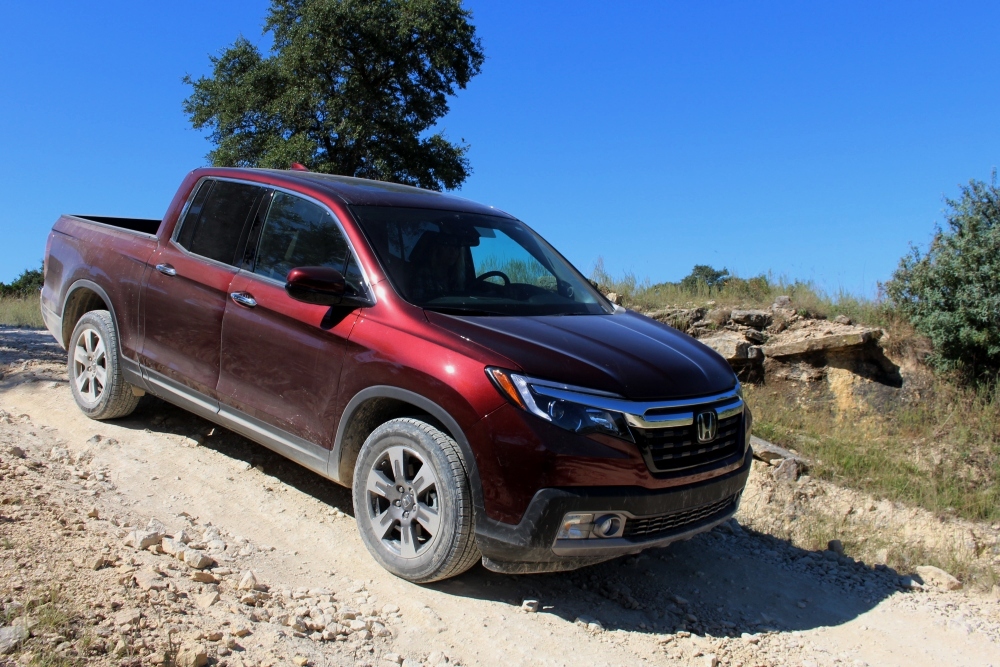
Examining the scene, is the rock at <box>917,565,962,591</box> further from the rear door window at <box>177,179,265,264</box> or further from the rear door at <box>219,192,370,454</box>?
the rear door window at <box>177,179,265,264</box>

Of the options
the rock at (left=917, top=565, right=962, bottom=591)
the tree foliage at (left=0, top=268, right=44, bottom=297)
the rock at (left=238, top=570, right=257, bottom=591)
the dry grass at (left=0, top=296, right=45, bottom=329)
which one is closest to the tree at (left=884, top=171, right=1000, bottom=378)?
the rock at (left=917, top=565, right=962, bottom=591)

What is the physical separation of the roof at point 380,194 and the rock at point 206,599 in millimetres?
2182

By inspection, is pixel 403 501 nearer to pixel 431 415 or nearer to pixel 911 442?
pixel 431 415

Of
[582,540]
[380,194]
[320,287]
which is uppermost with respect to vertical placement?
[380,194]

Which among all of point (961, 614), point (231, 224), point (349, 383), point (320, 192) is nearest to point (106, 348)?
point (231, 224)

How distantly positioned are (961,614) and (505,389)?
323 cm

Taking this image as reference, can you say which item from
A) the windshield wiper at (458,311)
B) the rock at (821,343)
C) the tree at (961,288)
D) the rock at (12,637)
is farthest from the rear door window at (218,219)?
the tree at (961,288)

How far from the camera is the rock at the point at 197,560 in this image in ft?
12.6

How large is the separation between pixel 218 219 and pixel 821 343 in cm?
639

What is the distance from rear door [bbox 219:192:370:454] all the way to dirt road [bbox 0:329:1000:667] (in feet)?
1.88

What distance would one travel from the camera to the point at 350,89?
2400 centimetres

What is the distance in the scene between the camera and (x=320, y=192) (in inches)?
185

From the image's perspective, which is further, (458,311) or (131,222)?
(131,222)

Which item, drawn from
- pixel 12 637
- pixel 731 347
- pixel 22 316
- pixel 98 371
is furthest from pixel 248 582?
pixel 22 316
